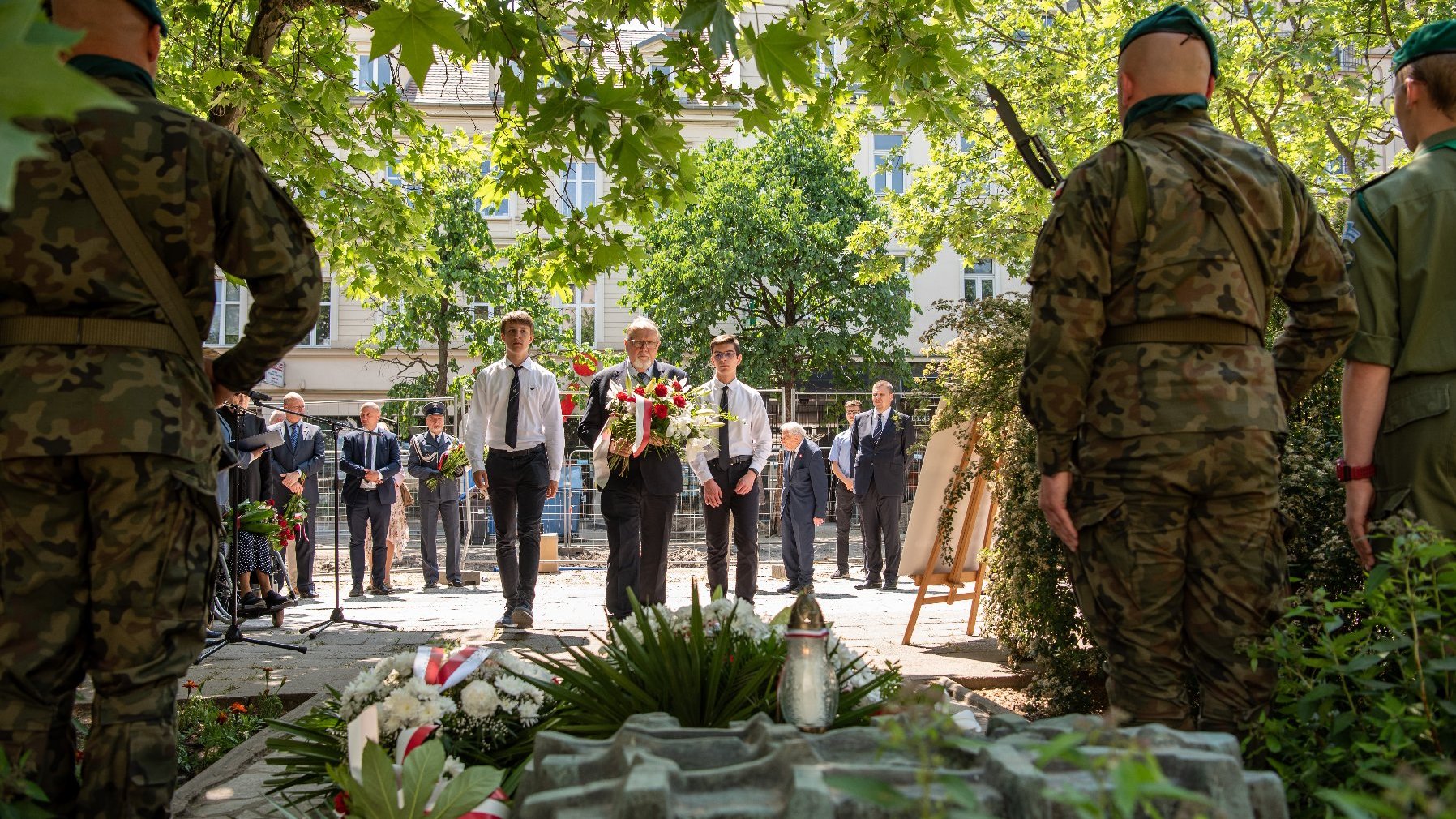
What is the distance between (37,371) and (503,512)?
645cm

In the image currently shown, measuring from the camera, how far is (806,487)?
14.1 metres

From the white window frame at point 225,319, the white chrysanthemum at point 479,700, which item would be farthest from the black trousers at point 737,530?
the white window frame at point 225,319

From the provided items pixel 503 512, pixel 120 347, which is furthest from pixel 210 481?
pixel 503 512

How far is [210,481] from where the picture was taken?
2975mm

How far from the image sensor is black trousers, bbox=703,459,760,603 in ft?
28.6

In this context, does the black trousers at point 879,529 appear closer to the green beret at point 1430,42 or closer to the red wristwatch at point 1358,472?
the red wristwatch at point 1358,472

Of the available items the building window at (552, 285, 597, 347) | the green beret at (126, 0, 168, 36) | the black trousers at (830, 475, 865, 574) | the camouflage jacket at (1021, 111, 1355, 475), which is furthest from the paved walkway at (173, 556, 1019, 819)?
the building window at (552, 285, 597, 347)

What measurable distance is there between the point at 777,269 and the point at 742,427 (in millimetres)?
22034

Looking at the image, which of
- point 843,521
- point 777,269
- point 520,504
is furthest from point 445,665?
point 777,269

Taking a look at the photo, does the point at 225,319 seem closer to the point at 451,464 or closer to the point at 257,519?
the point at 451,464

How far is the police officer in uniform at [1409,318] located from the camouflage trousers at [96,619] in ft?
11.0

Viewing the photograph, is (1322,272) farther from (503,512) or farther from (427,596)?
(427,596)

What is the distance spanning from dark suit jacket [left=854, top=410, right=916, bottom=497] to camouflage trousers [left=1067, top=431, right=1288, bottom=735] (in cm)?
1083

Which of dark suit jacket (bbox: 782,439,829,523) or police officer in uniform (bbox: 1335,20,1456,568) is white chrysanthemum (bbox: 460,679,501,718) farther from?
dark suit jacket (bbox: 782,439,829,523)
